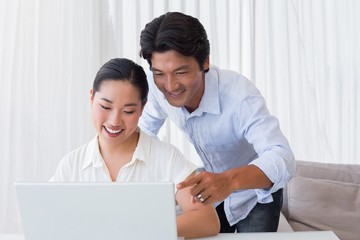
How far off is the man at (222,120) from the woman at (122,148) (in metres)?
0.10

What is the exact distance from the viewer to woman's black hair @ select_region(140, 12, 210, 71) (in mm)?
1568

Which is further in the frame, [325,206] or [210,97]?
[325,206]

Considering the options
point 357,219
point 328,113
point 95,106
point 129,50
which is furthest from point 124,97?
point 328,113

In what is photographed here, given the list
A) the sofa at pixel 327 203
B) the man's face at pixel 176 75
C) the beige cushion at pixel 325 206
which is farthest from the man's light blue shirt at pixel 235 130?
the beige cushion at pixel 325 206

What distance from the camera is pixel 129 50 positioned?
11.2 ft

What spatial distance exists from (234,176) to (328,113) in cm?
214

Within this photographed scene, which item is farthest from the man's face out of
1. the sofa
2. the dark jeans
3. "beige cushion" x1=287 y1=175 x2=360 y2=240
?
"beige cushion" x1=287 y1=175 x2=360 y2=240

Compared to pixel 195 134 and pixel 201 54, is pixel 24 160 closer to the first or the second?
pixel 195 134

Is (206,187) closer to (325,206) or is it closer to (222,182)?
(222,182)

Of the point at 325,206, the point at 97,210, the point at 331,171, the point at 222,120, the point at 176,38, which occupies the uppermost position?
the point at 176,38

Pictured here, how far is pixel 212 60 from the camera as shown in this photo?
336cm

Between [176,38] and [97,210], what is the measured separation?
2.03 ft

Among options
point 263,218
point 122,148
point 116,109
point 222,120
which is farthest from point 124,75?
point 263,218

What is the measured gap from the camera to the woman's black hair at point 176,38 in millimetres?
1568
